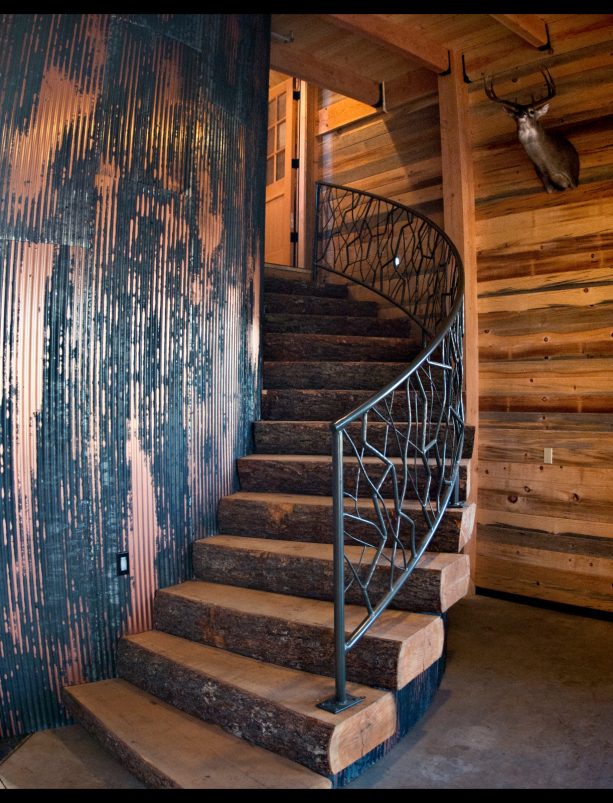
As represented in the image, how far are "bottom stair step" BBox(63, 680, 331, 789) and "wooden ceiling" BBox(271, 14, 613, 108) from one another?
4.05 metres

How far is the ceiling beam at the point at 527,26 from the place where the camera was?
391 cm

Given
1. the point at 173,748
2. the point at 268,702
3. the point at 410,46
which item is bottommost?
the point at 173,748

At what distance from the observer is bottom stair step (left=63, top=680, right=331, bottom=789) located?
212cm

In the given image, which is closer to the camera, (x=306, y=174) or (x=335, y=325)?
(x=335, y=325)

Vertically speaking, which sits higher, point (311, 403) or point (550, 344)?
point (550, 344)

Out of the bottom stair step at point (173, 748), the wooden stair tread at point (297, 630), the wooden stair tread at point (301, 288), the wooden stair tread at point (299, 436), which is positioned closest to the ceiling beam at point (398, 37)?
the wooden stair tread at point (301, 288)

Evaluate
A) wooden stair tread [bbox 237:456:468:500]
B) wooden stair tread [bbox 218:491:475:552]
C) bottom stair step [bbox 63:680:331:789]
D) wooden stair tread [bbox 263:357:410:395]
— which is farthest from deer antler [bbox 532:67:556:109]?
bottom stair step [bbox 63:680:331:789]

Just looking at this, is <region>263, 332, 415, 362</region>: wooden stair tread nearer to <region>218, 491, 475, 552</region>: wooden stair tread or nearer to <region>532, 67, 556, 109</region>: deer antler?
<region>218, 491, 475, 552</region>: wooden stair tread

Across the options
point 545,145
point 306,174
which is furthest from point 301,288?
point 545,145

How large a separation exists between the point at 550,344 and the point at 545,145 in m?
1.22

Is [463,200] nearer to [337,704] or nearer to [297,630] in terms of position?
[297,630]

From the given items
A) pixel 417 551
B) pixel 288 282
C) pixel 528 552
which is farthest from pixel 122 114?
pixel 528 552

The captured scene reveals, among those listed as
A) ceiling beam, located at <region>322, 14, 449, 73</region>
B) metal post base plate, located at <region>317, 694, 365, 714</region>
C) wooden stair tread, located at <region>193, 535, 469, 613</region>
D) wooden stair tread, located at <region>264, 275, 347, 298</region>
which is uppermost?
ceiling beam, located at <region>322, 14, 449, 73</region>

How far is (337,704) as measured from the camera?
7.34ft
